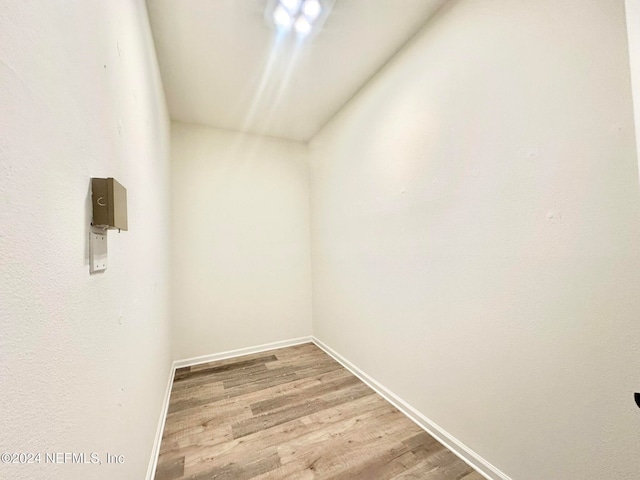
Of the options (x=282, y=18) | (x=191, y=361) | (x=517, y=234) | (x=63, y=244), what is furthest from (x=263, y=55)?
(x=191, y=361)

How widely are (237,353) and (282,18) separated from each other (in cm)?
316

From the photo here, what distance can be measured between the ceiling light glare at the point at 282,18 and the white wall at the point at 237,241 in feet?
5.15

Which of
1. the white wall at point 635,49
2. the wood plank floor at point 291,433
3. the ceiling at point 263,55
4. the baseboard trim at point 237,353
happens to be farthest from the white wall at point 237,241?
the white wall at point 635,49

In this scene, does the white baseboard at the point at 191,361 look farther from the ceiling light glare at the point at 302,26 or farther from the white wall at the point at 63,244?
the ceiling light glare at the point at 302,26

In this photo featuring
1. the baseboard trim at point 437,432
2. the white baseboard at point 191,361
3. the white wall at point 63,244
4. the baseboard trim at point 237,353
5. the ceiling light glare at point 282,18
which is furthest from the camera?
the baseboard trim at point 237,353

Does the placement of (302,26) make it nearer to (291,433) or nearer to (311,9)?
(311,9)

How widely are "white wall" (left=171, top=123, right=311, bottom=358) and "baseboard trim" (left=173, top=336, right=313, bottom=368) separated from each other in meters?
0.06

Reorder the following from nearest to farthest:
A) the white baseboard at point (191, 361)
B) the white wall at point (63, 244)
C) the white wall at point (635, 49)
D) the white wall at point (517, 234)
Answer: the white wall at point (63, 244)
the white wall at point (635, 49)
the white wall at point (517, 234)
the white baseboard at point (191, 361)

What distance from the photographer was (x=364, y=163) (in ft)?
7.32

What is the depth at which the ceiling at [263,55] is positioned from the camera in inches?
60.6

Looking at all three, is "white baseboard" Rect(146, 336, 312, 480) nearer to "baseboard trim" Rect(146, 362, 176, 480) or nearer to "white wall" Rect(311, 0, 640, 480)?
"baseboard trim" Rect(146, 362, 176, 480)

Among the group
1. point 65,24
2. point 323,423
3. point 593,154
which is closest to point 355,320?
point 323,423

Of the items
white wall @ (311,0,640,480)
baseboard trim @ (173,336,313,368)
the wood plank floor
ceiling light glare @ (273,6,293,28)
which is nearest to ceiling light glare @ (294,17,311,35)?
ceiling light glare @ (273,6,293,28)

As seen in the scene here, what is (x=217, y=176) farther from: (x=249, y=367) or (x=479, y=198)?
(x=479, y=198)
